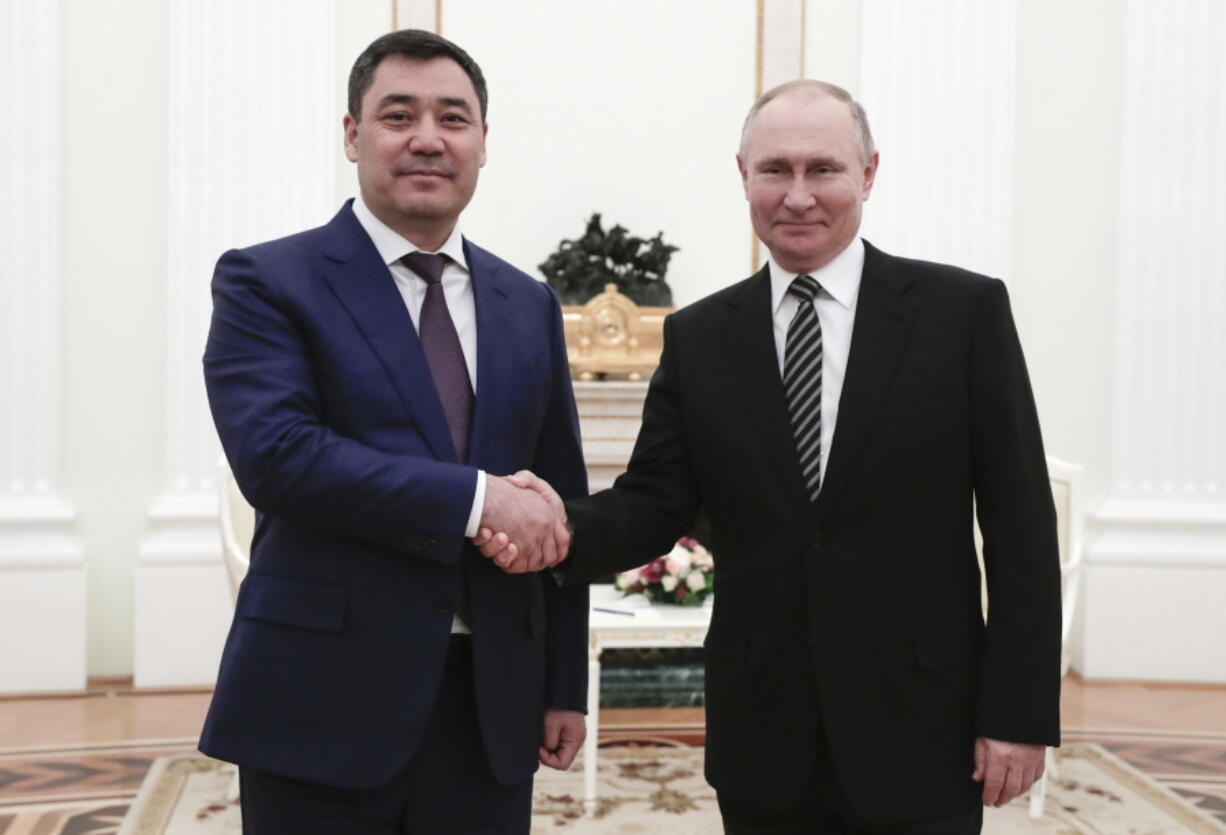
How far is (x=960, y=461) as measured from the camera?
7.02ft

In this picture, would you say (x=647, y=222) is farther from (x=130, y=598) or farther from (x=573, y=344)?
(x=130, y=598)

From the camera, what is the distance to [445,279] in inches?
89.2

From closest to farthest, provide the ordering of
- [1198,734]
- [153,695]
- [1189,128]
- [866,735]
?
[866,735] → [1198,734] → [153,695] → [1189,128]

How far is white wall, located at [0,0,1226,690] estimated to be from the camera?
241 inches

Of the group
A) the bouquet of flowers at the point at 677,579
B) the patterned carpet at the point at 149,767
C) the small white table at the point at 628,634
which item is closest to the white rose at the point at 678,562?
the bouquet of flowers at the point at 677,579

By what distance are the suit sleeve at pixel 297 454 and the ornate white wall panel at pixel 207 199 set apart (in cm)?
428

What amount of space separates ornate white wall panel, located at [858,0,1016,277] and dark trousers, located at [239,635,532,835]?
4954 millimetres

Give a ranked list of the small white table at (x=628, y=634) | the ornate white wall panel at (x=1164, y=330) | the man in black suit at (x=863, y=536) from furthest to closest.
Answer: the ornate white wall panel at (x=1164, y=330) → the small white table at (x=628, y=634) → the man in black suit at (x=863, y=536)

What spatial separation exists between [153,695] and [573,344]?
2541mm

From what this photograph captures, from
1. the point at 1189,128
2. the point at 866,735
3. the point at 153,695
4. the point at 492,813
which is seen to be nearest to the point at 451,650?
the point at 492,813

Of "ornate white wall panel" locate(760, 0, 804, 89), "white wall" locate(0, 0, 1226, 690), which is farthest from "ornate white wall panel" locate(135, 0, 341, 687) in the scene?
"ornate white wall panel" locate(760, 0, 804, 89)

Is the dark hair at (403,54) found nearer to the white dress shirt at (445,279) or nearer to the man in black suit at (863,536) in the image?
the white dress shirt at (445,279)

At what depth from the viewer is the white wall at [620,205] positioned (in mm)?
6109

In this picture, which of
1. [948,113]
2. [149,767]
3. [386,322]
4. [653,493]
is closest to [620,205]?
[948,113]
